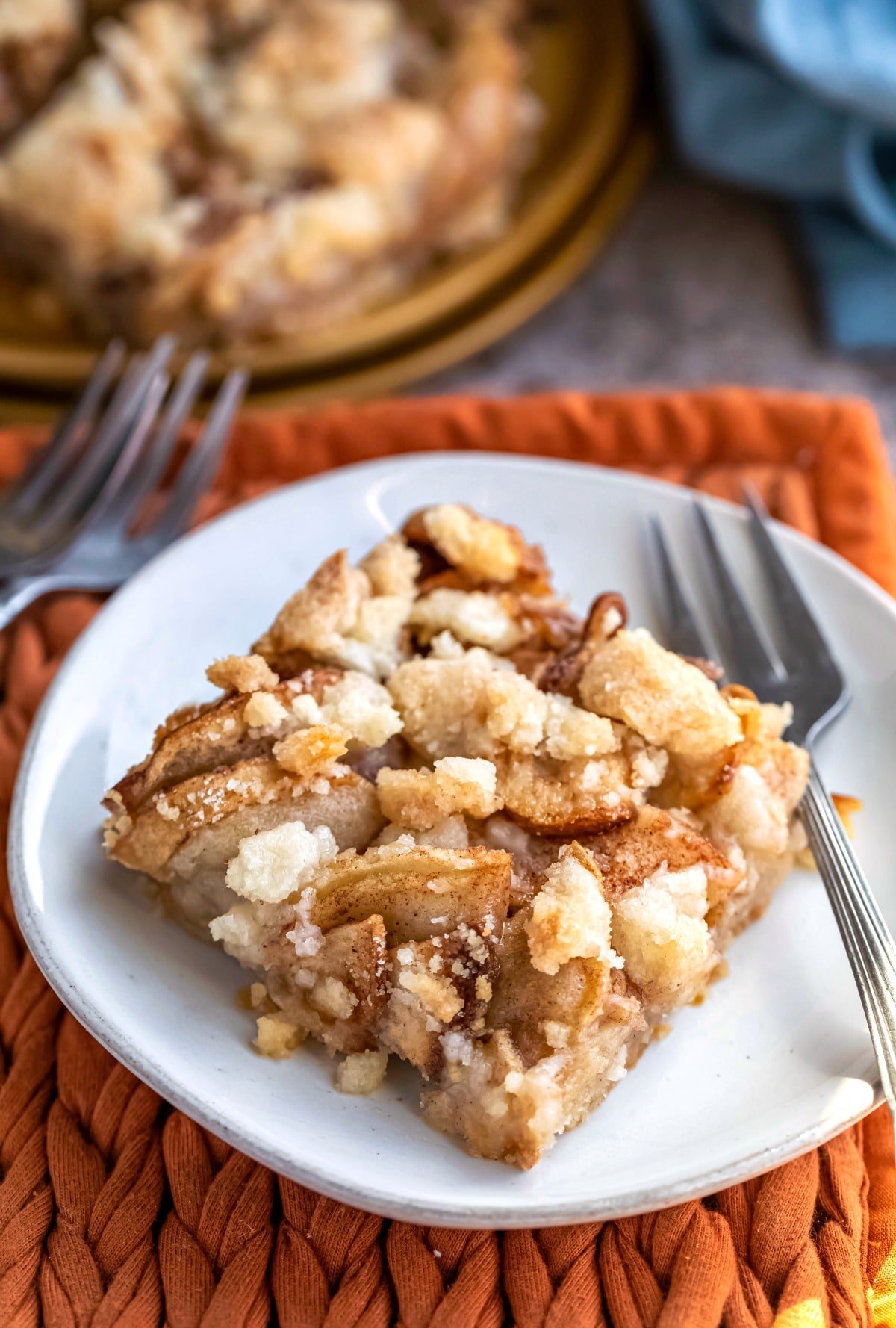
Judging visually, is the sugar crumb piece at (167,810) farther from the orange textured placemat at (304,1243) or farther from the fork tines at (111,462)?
the fork tines at (111,462)

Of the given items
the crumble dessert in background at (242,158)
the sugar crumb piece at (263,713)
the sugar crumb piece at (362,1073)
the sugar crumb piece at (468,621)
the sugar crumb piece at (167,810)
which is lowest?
the sugar crumb piece at (362,1073)

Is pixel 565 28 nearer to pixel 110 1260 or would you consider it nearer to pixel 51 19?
pixel 51 19

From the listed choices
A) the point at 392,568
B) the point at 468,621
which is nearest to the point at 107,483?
the point at 392,568

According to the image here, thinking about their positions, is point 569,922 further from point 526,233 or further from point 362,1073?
point 526,233

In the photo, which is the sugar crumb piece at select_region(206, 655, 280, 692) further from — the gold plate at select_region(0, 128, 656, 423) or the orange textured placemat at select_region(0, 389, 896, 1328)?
the gold plate at select_region(0, 128, 656, 423)

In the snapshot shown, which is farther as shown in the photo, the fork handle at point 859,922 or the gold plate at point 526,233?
the gold plate at point 526,233

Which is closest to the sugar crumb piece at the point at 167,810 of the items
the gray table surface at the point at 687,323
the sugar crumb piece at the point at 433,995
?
the sugar crumb piece at the point at 433,995
